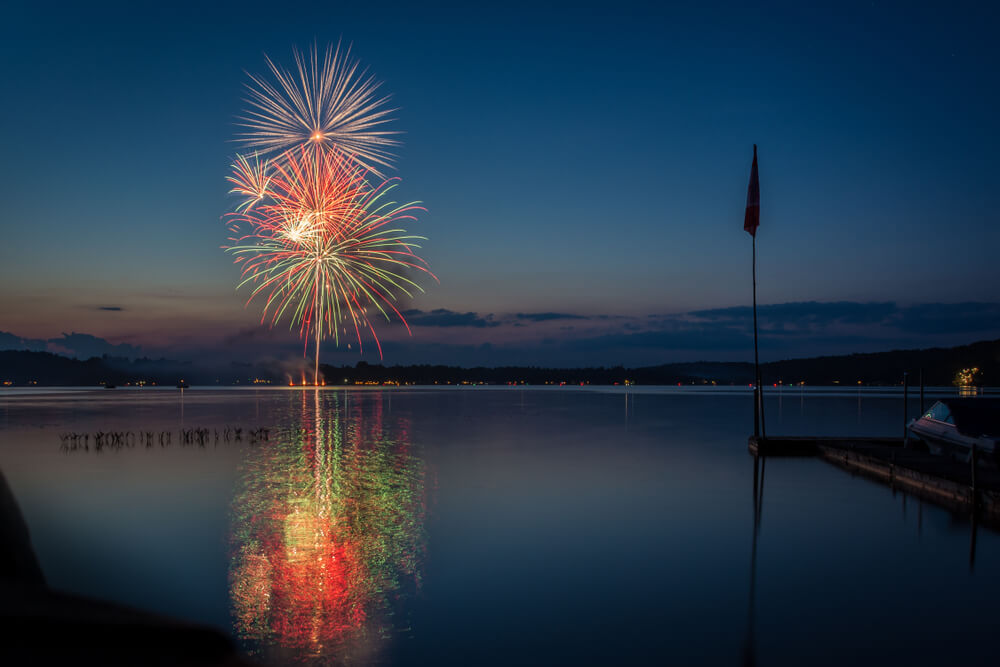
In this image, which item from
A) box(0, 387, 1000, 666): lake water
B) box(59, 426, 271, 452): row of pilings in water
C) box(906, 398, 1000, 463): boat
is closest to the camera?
box(0, 387, 1000, 666): lake water

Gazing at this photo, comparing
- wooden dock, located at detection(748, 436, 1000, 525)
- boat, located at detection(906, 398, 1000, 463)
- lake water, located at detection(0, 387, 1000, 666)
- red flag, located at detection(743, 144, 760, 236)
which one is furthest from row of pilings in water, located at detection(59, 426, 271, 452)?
boat, located at detection(906, 398, 1000, 463)

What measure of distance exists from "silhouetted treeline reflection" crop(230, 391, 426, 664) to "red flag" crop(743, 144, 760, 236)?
1821cm

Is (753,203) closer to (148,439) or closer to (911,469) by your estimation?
(911,469)

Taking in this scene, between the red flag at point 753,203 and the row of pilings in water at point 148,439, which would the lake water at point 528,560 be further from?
the red flag at point 753,203

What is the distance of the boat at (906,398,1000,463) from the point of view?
19641 millimetres

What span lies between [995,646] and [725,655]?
12.5 feet

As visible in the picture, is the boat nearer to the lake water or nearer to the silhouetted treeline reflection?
the lake water

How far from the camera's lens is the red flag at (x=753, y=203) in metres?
28.0

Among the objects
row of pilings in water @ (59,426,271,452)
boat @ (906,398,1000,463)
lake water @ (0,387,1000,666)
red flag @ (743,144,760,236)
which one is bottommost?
row of pilings in water @ (59,426,271,452)

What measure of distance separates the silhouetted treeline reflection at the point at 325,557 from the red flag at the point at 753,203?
18.2 meters

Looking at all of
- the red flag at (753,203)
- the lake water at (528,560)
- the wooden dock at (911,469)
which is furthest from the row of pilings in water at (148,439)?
the wooden dock at (911,469)

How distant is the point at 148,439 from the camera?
40.6 m

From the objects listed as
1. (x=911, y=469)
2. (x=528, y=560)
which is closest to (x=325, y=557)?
(x=528, y=560)

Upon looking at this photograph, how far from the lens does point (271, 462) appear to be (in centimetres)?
2972
